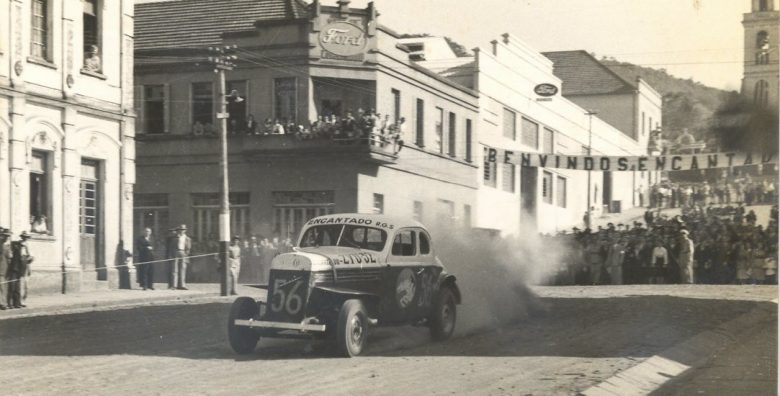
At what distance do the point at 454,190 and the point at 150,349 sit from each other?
3.39 meters

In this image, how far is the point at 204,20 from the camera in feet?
30.2

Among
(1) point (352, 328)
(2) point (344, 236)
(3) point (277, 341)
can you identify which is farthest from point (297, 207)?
(3) point (277, 341)

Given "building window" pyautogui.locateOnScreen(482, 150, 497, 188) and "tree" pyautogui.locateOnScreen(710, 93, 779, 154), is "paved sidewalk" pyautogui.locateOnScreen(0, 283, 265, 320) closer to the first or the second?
"building window" pyautogui.locateOnScreen(482, 150, 497, 188)

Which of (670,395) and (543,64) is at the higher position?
(543,64)

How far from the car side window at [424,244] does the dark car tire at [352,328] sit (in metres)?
0.80

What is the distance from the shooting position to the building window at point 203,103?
8781 mm

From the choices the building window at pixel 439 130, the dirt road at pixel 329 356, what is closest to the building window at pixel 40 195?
the dirt road at pixel 329 356

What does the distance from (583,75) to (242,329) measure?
407 centimetres

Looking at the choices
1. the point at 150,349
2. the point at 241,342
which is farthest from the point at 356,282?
the point at 150,349

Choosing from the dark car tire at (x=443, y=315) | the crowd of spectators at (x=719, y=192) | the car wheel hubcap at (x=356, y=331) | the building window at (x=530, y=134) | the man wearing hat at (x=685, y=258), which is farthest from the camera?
the man wearing hat at (x=685, y=258)

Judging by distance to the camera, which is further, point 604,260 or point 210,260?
point 604,260

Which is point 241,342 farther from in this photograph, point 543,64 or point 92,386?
point 543,64

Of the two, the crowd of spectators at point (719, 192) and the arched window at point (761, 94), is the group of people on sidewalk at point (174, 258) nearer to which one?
the crowd of spectators at point (719, 192)

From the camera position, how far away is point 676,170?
9.45m
